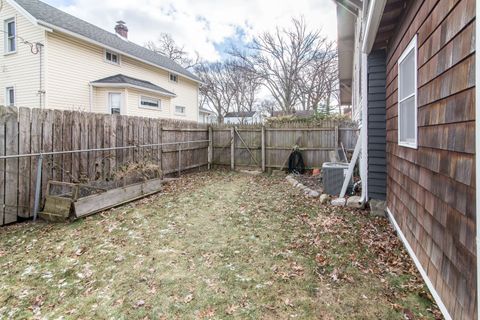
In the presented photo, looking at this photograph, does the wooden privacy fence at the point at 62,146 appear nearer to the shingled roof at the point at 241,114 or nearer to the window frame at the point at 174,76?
the window frame at the point at 174,76

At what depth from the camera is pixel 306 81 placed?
63.3ft

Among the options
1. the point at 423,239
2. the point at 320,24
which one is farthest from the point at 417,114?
the point at 320,24

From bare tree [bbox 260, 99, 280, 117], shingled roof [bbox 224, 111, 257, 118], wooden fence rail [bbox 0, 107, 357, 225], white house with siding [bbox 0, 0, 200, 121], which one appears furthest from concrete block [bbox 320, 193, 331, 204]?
bare tree [bbox 260, 99, 280, 117]

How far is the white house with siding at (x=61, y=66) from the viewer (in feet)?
32.4

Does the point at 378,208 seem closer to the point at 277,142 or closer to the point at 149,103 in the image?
the point at 277,142

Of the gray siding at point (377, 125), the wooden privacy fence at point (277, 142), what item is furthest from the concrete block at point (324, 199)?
the wooden privacy fence at point (277, 142)

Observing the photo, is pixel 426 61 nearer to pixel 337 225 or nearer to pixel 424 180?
pixel 424 180

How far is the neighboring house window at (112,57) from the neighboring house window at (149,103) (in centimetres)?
201

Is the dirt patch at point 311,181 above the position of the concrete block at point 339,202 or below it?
above

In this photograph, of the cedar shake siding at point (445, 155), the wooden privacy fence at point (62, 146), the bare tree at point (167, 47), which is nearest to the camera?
the cedar shake siding at point (445, 155)

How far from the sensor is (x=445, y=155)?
6.75 feet

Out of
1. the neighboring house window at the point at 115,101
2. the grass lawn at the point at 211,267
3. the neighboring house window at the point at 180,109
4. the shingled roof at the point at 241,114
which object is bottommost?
the grass lawn at the point at 211,267

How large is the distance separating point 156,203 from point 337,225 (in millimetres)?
3498

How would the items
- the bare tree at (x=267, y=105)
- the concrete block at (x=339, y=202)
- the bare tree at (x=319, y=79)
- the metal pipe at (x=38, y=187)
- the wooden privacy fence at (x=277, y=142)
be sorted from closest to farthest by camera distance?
the metal pipe at (x=38, y=187)
the concrete block at (x=339, y=202)
the wooden privacy fence at (x=277, y=142)
the bare tree at (x=319, y=79)
the bare tree at (x=267, y=105)
